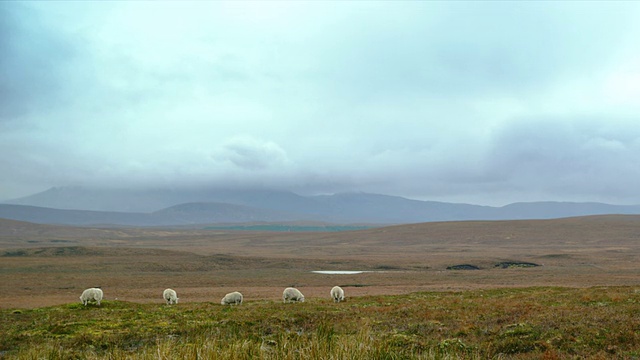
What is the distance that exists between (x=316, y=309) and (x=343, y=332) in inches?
359

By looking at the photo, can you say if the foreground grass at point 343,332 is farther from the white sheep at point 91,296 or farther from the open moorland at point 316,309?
the white sheep at point 91,296

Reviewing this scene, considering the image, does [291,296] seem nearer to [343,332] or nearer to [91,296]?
[91,296]

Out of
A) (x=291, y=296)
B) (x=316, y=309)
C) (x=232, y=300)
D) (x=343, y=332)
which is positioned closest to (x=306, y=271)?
(x=291, y=296)

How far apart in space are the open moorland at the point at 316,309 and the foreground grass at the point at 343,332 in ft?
0.16

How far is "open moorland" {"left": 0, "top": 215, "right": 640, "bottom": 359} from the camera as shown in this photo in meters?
11.2

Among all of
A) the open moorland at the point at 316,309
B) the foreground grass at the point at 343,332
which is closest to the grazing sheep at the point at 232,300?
the open moorland at the point at 316,309

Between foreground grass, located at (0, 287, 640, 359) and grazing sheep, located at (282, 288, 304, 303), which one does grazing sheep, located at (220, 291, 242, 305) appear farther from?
foreground grass, located at (0, 287, 640, 359)

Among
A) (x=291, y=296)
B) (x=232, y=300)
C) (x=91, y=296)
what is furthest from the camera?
(x=291, y=296)

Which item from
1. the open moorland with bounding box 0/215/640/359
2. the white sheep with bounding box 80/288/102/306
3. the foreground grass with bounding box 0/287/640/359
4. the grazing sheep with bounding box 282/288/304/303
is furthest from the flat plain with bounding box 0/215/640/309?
the foreground grass with bounding box 0/287/640/359

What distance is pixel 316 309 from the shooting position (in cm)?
2203

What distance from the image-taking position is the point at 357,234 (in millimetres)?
143750

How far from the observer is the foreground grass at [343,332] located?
9312 mm

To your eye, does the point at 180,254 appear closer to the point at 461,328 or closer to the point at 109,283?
the point at 109,283

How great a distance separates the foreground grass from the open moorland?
0.05 metres
